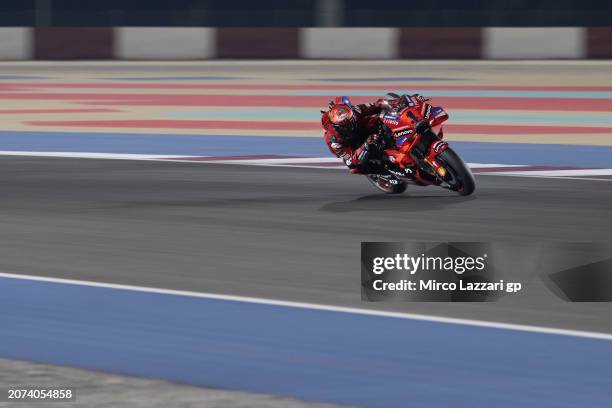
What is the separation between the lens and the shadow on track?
10969mm

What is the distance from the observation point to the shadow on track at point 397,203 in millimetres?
10969

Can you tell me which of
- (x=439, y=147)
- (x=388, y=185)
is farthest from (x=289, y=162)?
(x=439, y=147)

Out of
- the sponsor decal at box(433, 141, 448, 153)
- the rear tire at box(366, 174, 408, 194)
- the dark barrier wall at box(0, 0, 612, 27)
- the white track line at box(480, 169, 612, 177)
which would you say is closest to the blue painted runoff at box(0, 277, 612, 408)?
the sponsor decal at box(433, 141, 448, 153)

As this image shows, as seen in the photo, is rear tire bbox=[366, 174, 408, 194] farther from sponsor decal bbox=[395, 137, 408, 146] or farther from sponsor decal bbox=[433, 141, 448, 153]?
sponsor decal bbox=[433, 141, 448, 153]

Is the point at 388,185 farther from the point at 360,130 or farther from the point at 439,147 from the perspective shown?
the point at 439,147

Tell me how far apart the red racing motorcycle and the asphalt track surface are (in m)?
0.15

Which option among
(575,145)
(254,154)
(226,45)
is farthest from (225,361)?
(226,45)

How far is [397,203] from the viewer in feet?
37.1

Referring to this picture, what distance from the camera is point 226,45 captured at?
37562mm

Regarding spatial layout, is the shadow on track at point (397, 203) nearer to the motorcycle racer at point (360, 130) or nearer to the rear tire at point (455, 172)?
the rear tire at point (455, 172)

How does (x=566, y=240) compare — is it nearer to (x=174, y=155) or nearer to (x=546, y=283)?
(x=546, y=283)

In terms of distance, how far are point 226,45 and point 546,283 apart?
99.2ft

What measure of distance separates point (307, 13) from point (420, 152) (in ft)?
97.7

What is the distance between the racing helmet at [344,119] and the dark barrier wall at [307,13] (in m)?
26.1
